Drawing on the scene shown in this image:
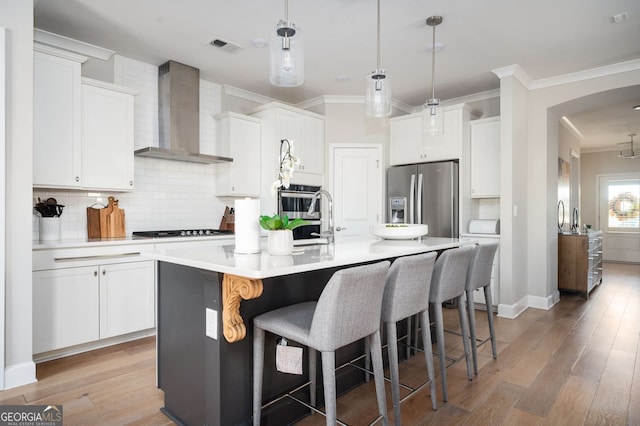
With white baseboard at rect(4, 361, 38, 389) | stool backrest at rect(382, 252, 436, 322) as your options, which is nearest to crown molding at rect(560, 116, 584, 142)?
stool backrest at rect(382, 252, 436, 322)

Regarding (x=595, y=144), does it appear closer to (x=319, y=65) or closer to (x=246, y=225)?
(x=319, y=65)

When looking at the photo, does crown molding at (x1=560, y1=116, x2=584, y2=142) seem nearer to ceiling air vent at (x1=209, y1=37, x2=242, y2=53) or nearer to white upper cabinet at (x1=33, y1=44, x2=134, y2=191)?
ceiling air vent at (x1=209, y1=37, x2=242, y2=53)

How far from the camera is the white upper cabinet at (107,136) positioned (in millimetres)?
3396

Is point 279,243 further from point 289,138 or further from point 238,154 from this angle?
point 289,138

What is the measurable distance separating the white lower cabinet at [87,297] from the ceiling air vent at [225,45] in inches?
81.6

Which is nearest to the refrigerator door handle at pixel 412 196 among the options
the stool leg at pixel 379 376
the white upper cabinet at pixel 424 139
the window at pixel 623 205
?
the white upper cabinet at pixel 424 139

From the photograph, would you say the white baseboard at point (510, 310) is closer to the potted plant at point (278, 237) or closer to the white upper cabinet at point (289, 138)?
the white upper cabinet at point (289, 138)

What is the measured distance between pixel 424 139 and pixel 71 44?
3964mm

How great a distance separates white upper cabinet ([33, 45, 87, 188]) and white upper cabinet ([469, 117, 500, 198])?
13.9 feet

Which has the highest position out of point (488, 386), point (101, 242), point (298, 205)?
point (298, 205)

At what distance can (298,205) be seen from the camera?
4945 mm

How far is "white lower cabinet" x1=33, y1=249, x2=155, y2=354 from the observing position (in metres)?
2.89

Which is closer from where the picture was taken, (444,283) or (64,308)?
(444,283)

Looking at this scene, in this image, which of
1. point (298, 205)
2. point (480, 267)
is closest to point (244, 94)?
point (298, 205)
